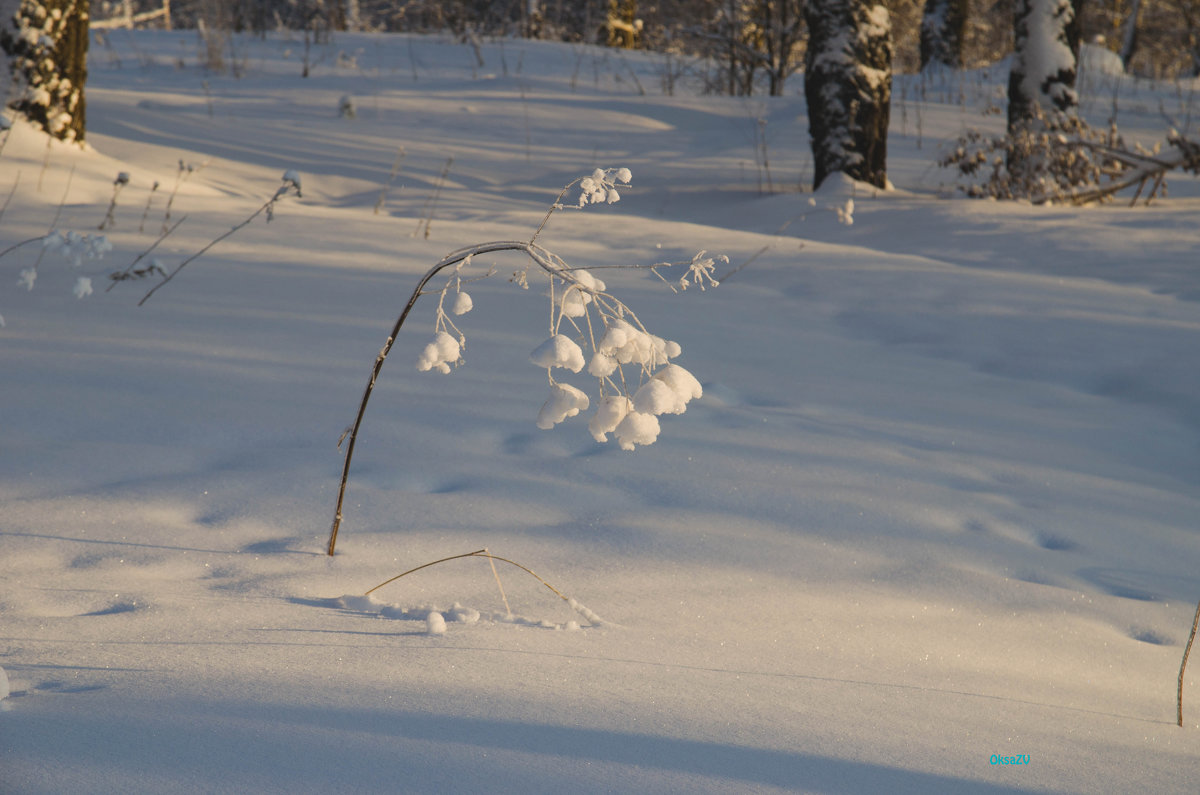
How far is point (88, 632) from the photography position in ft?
3.75

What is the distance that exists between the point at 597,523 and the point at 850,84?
4684 millimetres

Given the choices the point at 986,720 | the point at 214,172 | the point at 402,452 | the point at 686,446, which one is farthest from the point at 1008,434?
the point at 214,172

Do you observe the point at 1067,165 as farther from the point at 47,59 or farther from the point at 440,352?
the point at 47,59

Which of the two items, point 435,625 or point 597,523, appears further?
point 597,523

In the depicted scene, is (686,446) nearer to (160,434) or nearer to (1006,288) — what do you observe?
(160,434)

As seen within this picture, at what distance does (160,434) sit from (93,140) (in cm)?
477

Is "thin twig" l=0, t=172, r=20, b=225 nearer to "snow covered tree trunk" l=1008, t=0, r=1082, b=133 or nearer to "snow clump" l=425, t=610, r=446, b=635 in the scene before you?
"snow clump" l=425, t=610, r=446, b=635

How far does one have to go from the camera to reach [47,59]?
4500 millimetres

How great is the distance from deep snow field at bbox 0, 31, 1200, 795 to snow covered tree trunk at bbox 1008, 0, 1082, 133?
2018mm

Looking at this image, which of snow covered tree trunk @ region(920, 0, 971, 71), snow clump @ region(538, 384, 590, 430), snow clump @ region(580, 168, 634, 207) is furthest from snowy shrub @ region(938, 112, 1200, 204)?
snow covered tree trunk @ region(920, 0, 971, 71)

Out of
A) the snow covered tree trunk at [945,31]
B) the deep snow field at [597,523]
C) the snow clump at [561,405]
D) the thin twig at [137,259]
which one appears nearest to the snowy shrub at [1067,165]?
the deep snow field at [597,523]

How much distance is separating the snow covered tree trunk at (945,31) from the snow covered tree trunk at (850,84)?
643 cm

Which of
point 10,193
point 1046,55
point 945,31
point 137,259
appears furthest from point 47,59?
point 945,31

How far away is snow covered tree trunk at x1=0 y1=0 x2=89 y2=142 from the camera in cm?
439
